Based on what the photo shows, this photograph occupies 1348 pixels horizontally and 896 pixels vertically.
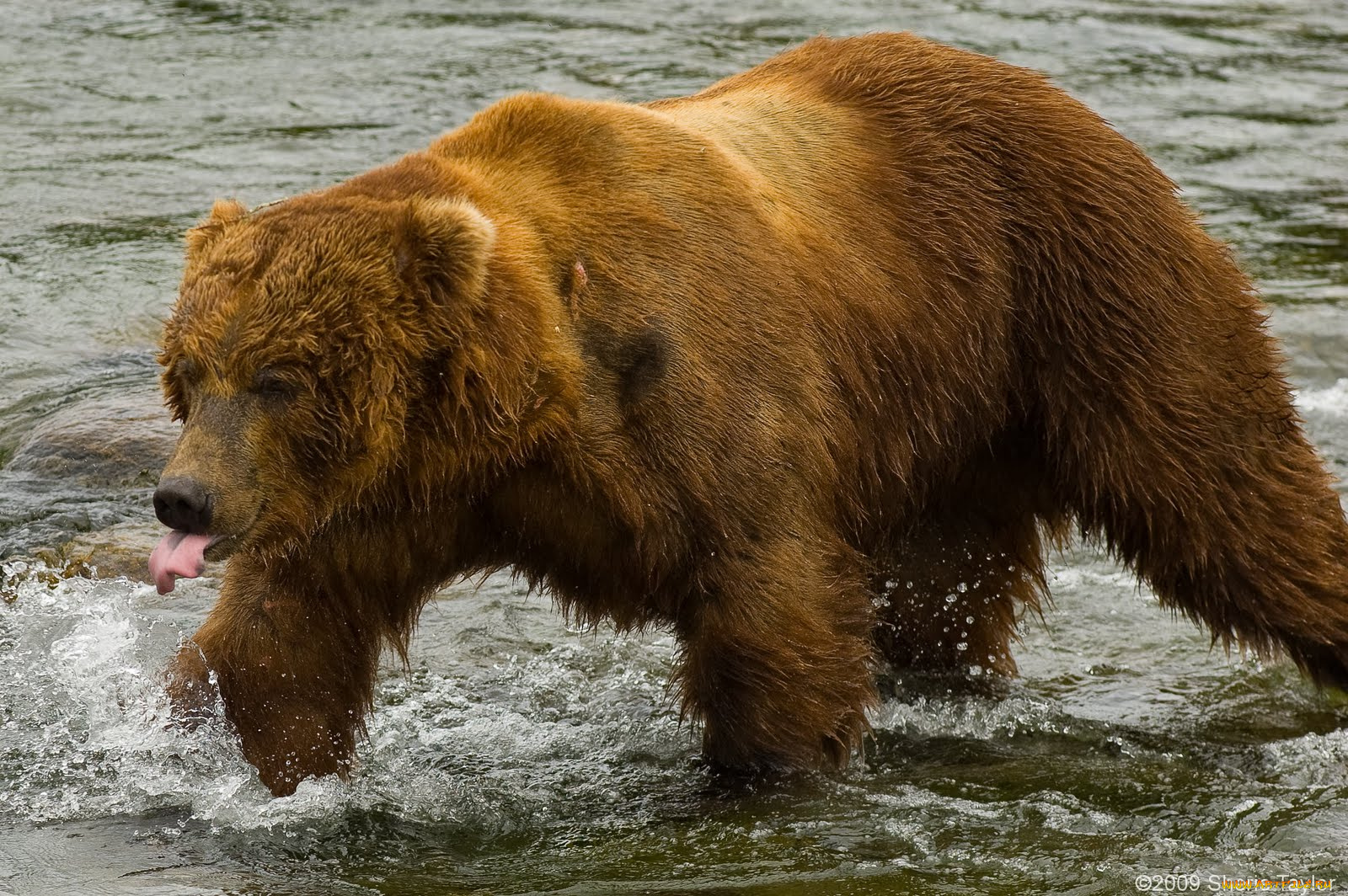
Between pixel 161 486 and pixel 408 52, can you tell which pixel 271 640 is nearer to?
pixel 161 486

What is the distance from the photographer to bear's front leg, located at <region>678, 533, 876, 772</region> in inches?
189

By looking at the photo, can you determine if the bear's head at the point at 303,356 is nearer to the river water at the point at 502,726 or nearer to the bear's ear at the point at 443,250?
the bear's ear at the point at 443,250

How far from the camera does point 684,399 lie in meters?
4.66

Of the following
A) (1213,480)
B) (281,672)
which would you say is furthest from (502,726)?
(1213,480)

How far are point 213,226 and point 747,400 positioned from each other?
4.47 feet

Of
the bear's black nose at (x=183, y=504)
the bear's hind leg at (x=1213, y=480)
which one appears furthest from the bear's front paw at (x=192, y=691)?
the bear's hind leg at (x=1213, y=480)

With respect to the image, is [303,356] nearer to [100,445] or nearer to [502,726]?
[502,726]

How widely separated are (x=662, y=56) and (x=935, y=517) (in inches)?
291

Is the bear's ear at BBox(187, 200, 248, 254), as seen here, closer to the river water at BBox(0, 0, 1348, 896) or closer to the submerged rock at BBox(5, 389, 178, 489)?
the river water at BBox(0, 0, 1348, 896)

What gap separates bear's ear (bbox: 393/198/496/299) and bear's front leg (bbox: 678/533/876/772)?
1.00 m

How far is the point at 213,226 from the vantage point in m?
4.44

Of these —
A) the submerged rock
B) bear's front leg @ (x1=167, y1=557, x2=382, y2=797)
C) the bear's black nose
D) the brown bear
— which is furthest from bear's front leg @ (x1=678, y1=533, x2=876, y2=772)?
the submerged rock

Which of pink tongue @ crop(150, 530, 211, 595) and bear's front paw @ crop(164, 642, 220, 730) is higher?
pink tongue @ crop(150, 530, 211, 595)

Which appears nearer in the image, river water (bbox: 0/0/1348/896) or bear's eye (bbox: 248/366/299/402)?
bear's eye (bbox: 248/366/299/402)
